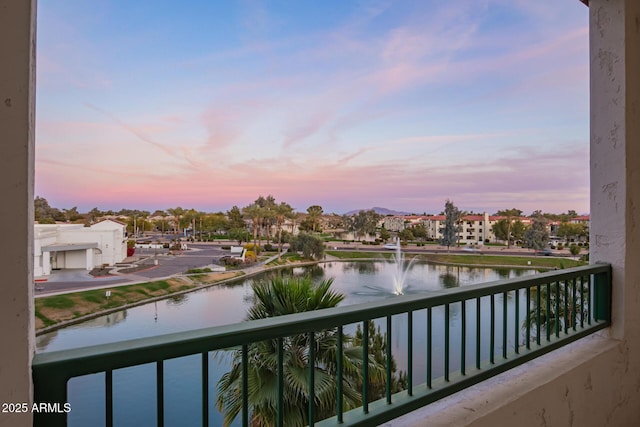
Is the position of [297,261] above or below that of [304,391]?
above

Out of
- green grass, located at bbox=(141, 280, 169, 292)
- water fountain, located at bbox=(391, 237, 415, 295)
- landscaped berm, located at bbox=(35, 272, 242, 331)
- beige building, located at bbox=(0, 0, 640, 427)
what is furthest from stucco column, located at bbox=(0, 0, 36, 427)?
water fountain, located at bbox=(391, 237, 415, 295)

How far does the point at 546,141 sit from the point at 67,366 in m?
9.86

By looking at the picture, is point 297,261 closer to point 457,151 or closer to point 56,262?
point 56,262

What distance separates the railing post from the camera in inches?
88.5

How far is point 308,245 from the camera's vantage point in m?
4.98

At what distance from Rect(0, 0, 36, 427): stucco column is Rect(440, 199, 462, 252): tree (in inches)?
221

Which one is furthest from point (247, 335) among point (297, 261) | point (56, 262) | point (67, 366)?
point (297, 261)

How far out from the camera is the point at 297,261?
4.68 m

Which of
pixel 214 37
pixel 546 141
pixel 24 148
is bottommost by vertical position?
pixel 24 148

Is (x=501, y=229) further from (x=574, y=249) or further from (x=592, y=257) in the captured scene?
(x=592, y=257)

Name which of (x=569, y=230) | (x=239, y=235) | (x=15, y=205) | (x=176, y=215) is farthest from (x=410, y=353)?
(x=569, y=230)

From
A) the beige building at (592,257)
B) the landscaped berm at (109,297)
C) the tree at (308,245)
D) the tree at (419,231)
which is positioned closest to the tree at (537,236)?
the tree at (419,231)

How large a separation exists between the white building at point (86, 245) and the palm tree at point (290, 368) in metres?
1.06

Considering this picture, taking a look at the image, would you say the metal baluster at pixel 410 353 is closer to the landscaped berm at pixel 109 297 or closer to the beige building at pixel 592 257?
the beige building at pixel 592 257
